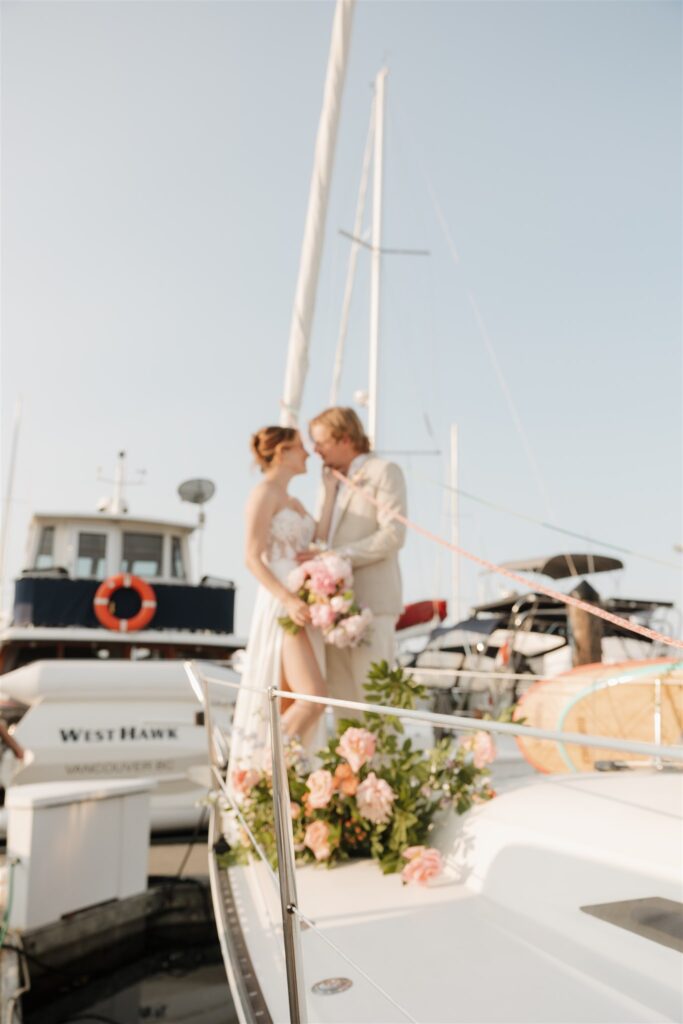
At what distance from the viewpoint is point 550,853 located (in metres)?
2.09

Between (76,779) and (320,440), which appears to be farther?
(76,779)

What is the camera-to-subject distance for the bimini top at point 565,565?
9.91 metres

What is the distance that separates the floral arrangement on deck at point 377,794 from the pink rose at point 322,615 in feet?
1.50

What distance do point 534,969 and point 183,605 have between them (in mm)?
8586

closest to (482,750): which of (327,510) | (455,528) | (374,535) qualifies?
(374,535)

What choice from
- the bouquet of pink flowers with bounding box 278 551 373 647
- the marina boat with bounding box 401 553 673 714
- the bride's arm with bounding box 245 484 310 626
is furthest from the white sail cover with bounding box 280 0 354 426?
the marina boat with bounding box 401 553 673 714

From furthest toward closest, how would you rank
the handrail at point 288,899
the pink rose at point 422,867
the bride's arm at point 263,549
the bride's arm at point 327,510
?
the bride's arm at point 327,510
the bride's arm at point 263,549
the pink rose at point 422,867
the handrail at point 288,899

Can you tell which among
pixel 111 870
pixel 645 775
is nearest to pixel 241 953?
pixel 645 775

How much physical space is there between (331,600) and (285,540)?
45 centimetres

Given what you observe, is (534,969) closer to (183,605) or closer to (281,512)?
(281,512)

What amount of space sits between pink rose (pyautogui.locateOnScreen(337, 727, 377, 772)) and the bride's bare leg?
27.6 inches

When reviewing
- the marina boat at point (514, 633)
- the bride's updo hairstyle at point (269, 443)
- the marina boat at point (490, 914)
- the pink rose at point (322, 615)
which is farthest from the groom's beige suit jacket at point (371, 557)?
the marina boat at point (514, 633)

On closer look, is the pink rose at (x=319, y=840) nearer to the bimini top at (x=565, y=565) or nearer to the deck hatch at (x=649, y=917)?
the deck hatch at (x=649, y=917)

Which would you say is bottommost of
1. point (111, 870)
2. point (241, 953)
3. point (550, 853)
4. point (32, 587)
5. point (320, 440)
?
point (111, 870)
